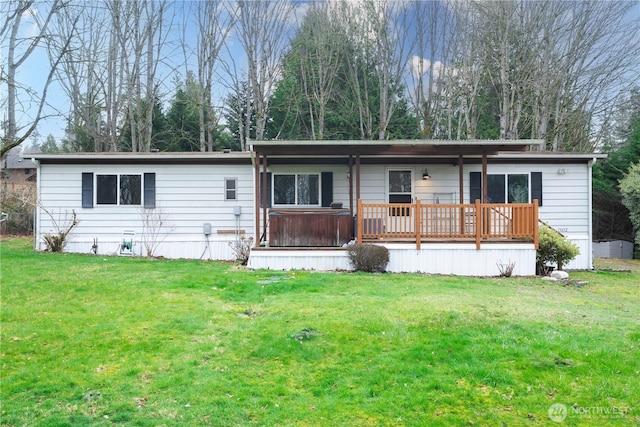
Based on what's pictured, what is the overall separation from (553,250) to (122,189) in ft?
39.2

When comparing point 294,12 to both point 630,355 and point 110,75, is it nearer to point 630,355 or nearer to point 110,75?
point 110,75

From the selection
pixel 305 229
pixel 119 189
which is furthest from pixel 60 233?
pixel 305 229

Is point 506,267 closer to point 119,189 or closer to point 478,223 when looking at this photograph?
point 478,223

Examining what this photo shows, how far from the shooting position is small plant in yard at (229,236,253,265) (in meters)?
11.7

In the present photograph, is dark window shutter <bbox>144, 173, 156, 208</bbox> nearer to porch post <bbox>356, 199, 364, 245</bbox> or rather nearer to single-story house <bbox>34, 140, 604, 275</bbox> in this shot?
single-story house <bbox>34, 140, 604, 275</bbox>

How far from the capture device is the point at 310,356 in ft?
15.1

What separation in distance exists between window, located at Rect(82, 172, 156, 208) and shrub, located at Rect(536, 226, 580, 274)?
35.0 feet

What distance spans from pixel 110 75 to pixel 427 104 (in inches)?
626

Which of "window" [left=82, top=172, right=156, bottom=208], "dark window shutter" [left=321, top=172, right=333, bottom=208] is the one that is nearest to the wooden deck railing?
"dark window shutter" [left=321, top=172, right=333, bottom=208]

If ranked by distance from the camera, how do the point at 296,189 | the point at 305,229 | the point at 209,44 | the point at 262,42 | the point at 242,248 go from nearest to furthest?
the point at 305,229, the point at 242,248, the point at 296,189, the point at 262,42, the point at 209,44

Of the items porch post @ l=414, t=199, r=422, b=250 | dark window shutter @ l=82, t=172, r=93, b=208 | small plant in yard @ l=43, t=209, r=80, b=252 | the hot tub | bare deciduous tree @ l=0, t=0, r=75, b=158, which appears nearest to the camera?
bare deciduous tree @ l=0, t=0, r=75, b=158

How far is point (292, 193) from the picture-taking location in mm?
12992

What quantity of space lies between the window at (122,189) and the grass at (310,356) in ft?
17.8

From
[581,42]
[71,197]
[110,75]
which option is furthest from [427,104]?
[71,197]
